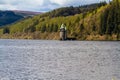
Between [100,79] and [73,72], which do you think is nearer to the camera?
[100,79]

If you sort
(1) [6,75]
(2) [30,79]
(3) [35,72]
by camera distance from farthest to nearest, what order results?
(3) [35,72] < (1) [6,75] < (2) [30,79]

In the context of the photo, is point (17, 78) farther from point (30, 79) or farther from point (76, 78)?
point (76, 78)

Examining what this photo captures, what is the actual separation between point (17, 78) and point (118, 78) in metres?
14.5

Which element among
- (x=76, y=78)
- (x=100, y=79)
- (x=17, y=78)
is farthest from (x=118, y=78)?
(x=17, y=78)

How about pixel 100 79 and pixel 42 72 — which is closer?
pixel 100 79

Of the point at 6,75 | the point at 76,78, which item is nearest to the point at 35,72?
the point at 6,75

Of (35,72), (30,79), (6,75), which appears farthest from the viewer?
(35,72)

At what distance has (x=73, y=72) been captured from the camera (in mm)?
63094

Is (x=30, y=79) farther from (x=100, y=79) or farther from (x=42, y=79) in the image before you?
(x=100, y=79)

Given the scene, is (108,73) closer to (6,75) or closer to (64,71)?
(64,71)

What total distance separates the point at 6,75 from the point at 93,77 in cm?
1347

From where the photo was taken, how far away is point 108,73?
61.3 meters

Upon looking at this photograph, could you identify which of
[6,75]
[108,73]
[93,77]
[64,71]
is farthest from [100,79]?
[6,75]

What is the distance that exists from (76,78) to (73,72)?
719 cm
